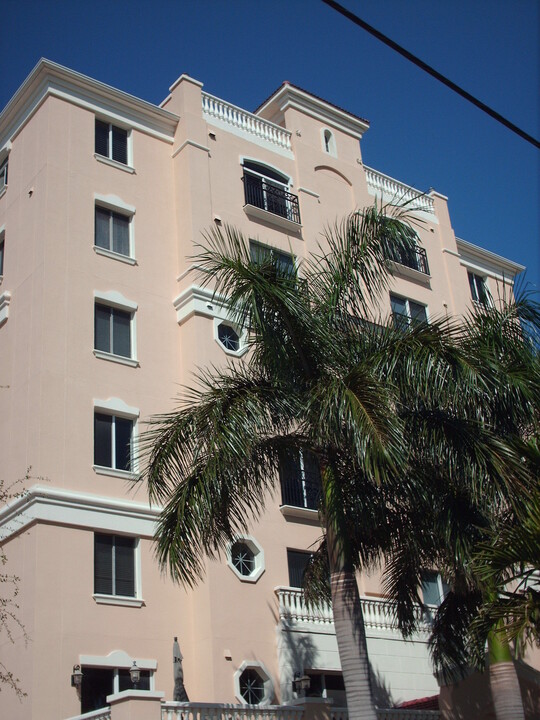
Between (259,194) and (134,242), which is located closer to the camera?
(134,242)

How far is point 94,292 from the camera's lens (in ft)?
87.2

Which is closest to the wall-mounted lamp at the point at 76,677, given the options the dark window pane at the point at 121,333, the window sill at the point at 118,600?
the window sill at the point at 118,600

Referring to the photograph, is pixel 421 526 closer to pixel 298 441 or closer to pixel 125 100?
pixel 298 441

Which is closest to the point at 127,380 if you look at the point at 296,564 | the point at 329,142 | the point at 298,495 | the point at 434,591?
the point at 298,495

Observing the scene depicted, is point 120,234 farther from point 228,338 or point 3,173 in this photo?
point 3,173

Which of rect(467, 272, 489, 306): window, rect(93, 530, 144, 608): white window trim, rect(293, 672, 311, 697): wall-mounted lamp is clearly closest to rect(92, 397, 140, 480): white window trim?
rect(93, 530, 144, 608): white window trim

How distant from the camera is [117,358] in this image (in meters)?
26.1

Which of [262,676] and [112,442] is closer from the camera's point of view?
[262,676]

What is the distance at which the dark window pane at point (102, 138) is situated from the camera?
2938 cm

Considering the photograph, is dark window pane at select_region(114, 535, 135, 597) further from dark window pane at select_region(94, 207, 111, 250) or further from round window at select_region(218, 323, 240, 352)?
dark window pane at select_region(94, 207, 111, 250)

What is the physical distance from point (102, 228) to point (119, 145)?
3.40m

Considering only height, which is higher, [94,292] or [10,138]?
[10,138]

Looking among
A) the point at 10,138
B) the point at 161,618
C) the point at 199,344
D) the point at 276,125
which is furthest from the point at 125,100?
the point at 161,618

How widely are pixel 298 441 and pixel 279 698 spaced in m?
9.80
